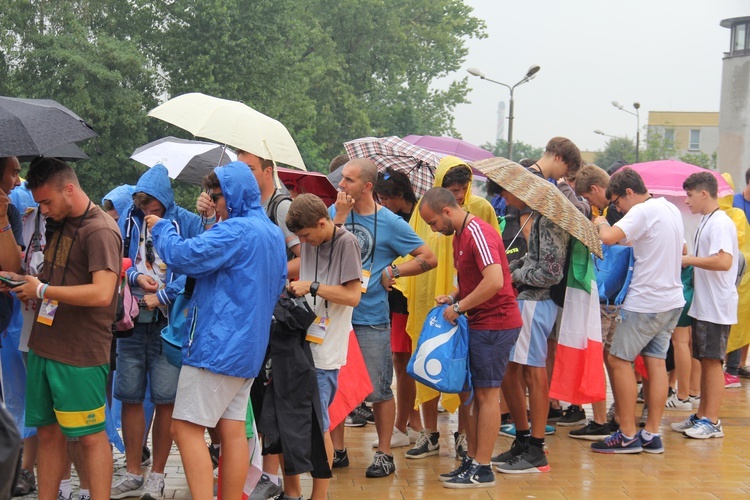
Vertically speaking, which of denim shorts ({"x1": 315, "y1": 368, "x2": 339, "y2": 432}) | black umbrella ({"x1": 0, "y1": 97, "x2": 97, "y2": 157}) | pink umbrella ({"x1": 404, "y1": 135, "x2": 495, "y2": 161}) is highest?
pink umbrella ({"x1": 404, "y1": 135, "x2": 495, "y2": 161})

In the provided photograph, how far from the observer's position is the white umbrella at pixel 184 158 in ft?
19.8

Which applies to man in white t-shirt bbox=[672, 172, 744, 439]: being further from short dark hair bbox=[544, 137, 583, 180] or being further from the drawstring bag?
the drawstring bag

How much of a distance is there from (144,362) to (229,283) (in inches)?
54.9

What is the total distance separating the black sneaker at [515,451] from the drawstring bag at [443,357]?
74 cm

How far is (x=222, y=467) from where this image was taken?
4617 millimetres

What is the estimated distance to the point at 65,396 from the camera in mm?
4562

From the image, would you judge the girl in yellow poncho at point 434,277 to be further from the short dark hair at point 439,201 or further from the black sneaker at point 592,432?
the black sneaker at point 592,432

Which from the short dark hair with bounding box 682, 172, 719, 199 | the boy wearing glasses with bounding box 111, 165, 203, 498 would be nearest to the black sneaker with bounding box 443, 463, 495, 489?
the boy wearing glasses with bounding box 111, 165, 203, 498

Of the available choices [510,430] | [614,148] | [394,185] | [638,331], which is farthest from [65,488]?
[614,148]

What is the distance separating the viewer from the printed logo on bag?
5711mm

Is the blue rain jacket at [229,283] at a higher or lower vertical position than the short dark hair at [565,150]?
lower

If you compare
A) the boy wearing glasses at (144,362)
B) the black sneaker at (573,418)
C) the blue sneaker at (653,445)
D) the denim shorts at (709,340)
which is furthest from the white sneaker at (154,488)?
the denim shorts at (709,340)

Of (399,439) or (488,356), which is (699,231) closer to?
(488,356)

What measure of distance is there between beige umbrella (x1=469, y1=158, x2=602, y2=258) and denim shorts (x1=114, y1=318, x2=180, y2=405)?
2310 mm
